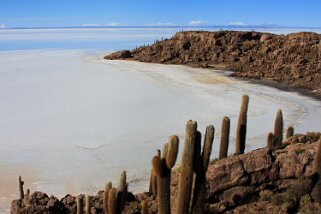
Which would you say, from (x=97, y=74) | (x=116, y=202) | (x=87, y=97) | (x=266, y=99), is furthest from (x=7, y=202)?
(x=97, y=74)

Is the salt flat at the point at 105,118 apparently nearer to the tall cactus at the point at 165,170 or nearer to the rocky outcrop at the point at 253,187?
the rocky outcrop at the point at 253,187

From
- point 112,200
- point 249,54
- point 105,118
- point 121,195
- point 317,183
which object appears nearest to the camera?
point 112,200

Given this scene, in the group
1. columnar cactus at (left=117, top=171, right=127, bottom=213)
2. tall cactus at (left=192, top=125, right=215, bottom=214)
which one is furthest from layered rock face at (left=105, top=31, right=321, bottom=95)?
columnar cactus at (left=117, top=171, right=127, bottom=213)

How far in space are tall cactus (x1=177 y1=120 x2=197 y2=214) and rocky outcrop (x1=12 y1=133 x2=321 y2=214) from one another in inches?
43.5

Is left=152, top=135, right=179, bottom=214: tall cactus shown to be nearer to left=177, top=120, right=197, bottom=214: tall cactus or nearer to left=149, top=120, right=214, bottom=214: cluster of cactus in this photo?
left=149, top=120, right=214, bottom=214: cluster of cactus

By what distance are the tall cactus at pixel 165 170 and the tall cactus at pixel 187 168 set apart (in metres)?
0.20

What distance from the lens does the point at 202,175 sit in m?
8.48

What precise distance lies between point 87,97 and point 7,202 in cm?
1523

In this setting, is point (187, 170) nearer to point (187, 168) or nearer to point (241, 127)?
point (187, 168)

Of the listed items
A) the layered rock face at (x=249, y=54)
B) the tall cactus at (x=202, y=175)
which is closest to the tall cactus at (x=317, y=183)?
the tall cactus at (x=202, y=175)

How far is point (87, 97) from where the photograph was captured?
26.7 metres

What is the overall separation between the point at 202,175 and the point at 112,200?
5.42ft

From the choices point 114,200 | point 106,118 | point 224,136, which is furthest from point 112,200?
point 106,118

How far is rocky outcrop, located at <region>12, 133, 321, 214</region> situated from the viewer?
9328 millimetres
